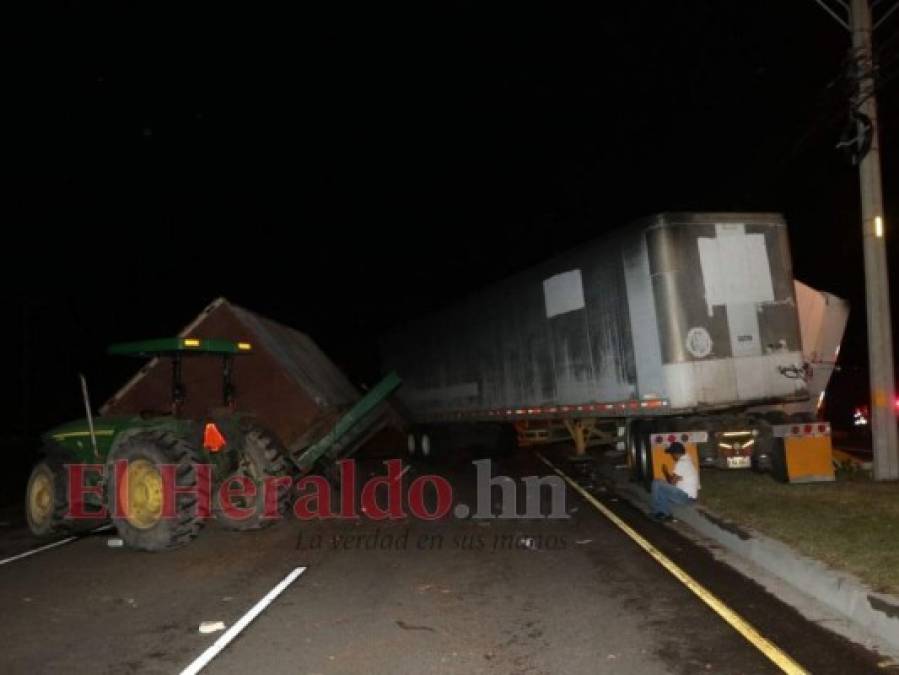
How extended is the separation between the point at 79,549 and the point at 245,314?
5.26 m

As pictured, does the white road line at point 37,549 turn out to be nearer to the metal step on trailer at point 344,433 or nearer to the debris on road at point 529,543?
the metal step on trailer at point 344,433

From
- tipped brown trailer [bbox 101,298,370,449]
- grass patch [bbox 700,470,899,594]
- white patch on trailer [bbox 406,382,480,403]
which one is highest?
tipped brown trailer [bbox 101,298,370,449]

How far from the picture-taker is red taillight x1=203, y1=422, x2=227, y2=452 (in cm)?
1019

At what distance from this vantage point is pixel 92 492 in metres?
10.8

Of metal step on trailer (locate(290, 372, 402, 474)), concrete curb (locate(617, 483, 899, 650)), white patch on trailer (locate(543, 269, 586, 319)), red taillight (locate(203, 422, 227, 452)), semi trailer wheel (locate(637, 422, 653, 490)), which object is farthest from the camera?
white patch on trailer (locate(543, 269, 586, 319))

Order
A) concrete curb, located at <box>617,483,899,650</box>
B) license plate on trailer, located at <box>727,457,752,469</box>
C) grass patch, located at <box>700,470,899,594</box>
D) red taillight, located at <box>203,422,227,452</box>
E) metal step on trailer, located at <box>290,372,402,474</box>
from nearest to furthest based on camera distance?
concrete curb, located at <box>617,483,899,650</box>
grass patch, located at <box>700,470,899,594</box>
red taillight, located at <box>203,422,227,452</box>
metal step on trailer, located at <box>290,372,402,474</box>
license plate on trailer, located at <box>727,457,752,469</box>

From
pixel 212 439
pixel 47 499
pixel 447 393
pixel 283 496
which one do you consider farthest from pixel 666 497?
→ pixel 447 393

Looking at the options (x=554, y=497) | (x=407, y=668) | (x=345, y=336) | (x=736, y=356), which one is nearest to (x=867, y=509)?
(x=736, y=356)

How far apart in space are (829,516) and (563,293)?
867cm

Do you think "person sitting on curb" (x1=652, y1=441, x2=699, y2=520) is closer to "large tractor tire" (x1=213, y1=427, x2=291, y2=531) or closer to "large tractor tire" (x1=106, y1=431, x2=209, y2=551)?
"large tractor tire" (x1=213, y1=427, x2=291, y2=531)

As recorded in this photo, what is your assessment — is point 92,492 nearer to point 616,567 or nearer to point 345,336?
point 616,567

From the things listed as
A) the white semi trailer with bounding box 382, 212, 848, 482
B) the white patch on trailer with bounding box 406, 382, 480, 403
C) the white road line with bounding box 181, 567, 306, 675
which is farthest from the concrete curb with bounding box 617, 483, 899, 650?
the white patch on trailer with bounding box 406, 382, 480, 403

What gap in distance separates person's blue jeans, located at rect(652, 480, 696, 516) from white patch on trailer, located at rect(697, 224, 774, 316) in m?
3.66

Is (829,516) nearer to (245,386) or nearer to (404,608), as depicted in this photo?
(404,608)
